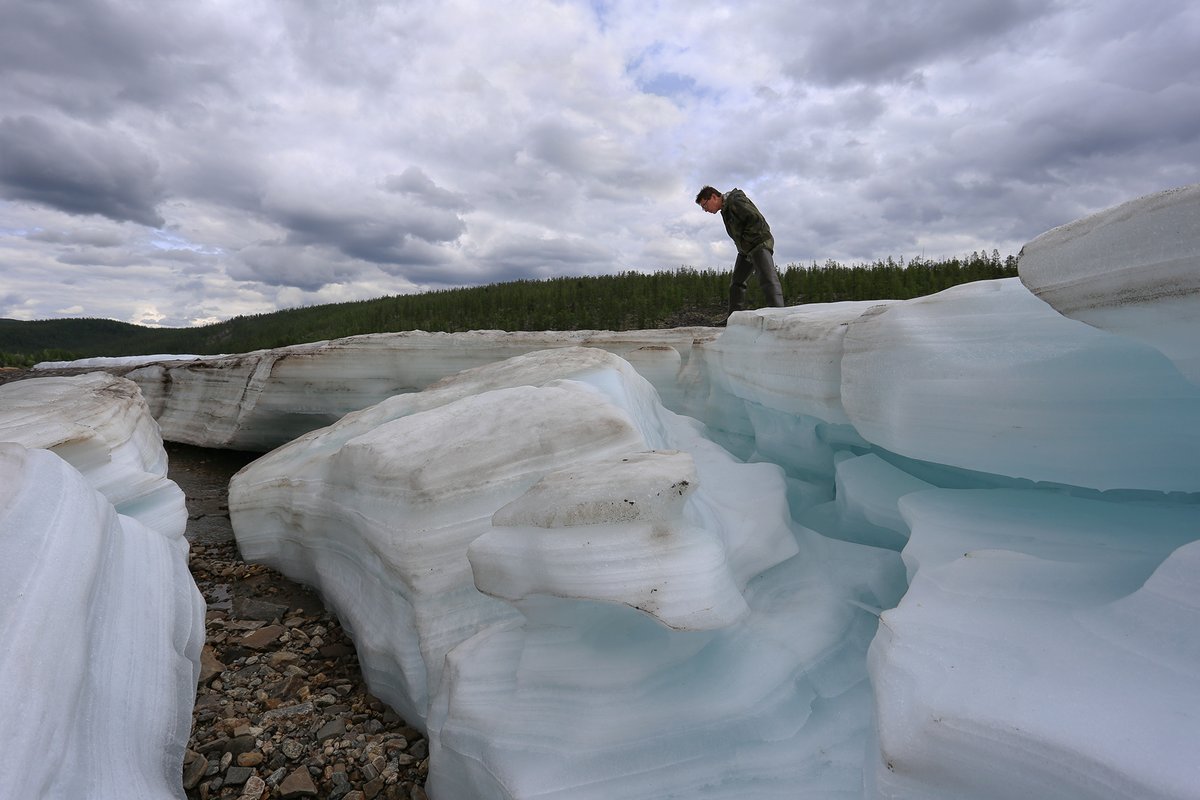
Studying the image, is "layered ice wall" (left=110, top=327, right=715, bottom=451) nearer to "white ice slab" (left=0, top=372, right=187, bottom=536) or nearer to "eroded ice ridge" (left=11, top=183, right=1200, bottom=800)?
"white ice slab" (left=0, top=372, right=187, bottom=536)

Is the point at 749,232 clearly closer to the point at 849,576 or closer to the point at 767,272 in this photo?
the point at 767,272

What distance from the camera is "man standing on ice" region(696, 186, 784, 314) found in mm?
7367

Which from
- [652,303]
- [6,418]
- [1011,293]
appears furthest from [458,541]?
[652,303]

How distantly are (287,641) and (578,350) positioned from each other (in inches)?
95.1

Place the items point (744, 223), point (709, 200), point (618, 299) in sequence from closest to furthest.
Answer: point (744, 223)
point (709, 200)
point (618, 299)

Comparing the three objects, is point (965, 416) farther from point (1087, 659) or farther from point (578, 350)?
point (578, 350)

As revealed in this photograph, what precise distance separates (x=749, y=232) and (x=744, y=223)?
0.40 feet

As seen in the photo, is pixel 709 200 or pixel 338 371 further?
pixel 709 200

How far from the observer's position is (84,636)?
1778mm

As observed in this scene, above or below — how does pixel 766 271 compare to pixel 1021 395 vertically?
above

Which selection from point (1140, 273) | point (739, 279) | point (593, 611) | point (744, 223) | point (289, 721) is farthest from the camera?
point (739, 279)

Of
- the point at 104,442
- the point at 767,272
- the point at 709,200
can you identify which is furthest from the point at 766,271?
the point at 104,442

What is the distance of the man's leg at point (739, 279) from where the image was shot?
7.90 m

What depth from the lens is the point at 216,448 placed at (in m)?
6.77
